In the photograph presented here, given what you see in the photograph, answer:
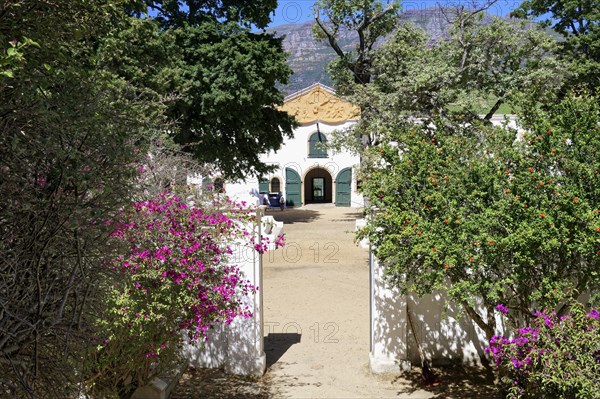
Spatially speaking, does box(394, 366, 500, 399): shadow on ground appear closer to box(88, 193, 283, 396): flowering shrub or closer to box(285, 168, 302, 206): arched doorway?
box(88, 193, 283, 396): flowering shrub

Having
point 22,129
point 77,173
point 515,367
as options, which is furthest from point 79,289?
point 515,367

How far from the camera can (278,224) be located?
2502 centimetres

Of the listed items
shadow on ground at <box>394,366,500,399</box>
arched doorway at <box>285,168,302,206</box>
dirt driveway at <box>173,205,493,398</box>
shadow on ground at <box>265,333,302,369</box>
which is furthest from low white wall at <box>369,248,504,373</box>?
arched doorway at <box>285,168,302,206</box>

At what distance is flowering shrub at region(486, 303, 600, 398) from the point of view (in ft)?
18.7

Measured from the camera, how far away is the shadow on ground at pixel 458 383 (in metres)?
8.68

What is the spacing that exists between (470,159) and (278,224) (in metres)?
17.6

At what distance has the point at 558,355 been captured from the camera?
590 centimetres

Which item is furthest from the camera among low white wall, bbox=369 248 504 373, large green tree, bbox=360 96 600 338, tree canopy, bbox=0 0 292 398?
low white wall, bbox=369 248 504 373

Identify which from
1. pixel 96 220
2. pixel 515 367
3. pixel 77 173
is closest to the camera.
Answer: pixel 77 173

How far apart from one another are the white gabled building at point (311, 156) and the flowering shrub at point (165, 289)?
28263 mm

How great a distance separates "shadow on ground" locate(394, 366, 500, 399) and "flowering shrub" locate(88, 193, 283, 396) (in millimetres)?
3112

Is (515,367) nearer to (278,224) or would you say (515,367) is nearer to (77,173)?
(77,173)

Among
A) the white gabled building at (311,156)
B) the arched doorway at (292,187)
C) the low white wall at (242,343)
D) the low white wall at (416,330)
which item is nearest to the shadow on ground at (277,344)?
the low white wall at (242,343)

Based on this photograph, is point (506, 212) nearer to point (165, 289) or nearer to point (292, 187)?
point (165, 289)
